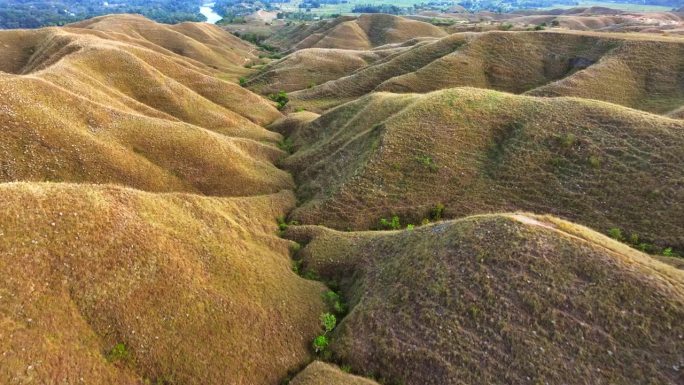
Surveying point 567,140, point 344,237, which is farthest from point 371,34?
point 344,237

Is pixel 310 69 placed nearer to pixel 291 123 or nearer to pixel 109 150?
pixel 291 123

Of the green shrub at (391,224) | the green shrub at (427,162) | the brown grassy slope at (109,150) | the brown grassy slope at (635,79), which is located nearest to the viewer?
the brown grassy slope at (109,150)

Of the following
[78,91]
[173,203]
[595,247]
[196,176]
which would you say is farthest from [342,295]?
[78,91]

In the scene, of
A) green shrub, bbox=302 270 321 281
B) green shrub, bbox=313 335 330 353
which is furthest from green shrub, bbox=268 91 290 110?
green shrub, bbox=313 335 330 353

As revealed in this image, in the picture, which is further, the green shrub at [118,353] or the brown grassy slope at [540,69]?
the brown grassy slope at [540,69]

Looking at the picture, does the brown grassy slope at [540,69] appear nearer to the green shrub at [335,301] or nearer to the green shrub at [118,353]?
the green shrub at [335,301]

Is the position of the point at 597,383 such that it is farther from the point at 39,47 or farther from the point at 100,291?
the point at 39,47

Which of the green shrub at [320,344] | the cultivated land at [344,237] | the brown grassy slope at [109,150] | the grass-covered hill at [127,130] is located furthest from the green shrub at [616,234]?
the grass-covered hill at [127,130]
